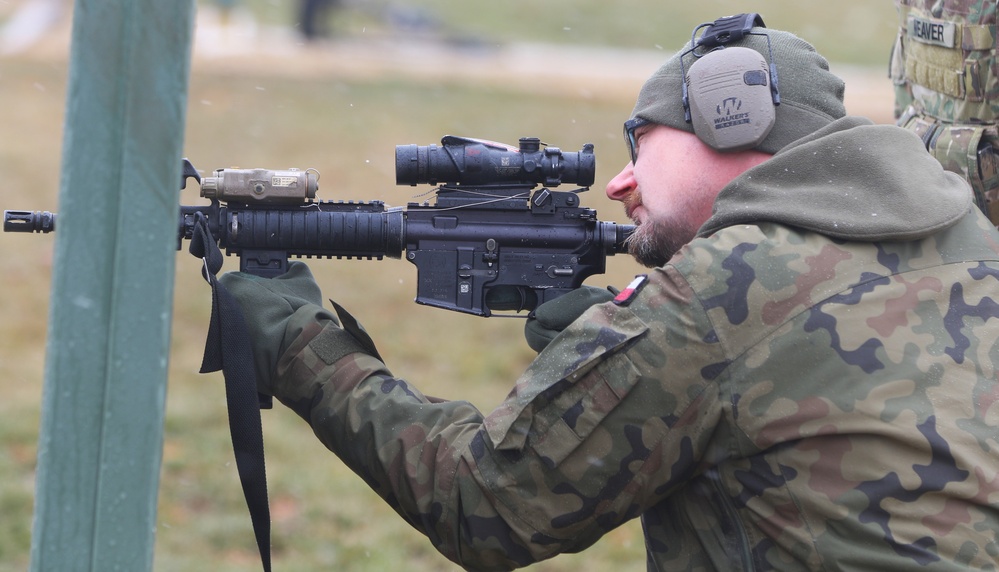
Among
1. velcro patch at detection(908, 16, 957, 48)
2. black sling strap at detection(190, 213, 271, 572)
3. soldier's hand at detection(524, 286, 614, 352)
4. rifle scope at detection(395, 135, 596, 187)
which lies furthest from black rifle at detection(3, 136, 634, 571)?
velcro patch at detection(908, 16, 957, 48)

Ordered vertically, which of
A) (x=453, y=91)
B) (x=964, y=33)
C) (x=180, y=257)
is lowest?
(x=180, y=257)

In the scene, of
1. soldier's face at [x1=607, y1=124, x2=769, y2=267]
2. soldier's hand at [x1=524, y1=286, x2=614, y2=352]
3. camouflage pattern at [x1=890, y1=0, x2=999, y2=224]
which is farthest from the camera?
camouflage pattern at [x1=890, y1=0, x2=999, y2=224]

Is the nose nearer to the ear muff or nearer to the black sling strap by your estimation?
the ear muff

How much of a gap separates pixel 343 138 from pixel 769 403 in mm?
10450

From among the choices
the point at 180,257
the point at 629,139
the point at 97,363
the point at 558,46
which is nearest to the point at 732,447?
the point at 629,139

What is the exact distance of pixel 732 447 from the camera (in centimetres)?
242

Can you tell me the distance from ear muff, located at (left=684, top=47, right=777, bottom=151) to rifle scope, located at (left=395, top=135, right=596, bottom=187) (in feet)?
1.66

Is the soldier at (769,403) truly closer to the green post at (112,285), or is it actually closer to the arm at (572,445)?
the arm at (572,445)

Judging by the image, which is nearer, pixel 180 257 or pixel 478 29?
pixel 180 257

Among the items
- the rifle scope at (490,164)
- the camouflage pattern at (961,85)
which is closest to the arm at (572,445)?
the rifle scope at (490,164)

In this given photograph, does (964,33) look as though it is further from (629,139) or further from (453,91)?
(453,91)

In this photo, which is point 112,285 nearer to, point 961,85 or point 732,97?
point 732,97

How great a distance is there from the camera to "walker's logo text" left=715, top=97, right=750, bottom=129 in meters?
2.68

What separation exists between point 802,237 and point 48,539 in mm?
1562
